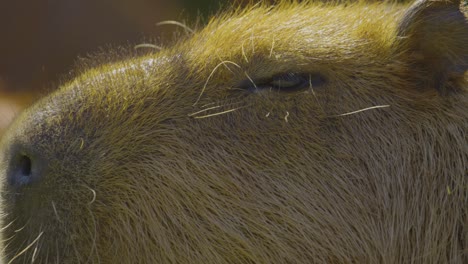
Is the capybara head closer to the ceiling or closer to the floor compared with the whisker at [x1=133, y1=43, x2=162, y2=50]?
closer to the floor

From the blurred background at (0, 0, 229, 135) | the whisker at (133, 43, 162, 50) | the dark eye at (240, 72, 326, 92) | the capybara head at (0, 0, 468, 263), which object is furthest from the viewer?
the blurred background at (0, 0, 229, 135)

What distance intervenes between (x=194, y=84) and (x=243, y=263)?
2.40 ft

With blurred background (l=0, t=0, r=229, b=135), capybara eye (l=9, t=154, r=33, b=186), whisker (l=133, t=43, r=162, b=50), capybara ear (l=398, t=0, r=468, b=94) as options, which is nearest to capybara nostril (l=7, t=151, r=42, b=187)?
capybara eye (l=9, t=154, r=33, b=186)

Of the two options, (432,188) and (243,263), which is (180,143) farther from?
(432,188)

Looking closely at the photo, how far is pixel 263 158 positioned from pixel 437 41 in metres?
0.84

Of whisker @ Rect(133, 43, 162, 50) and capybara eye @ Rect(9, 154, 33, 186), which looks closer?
capybara eye @ Rect(9, 154, 33, 186)

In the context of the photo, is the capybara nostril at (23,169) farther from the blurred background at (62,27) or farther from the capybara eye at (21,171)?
the blurred background at (62,27)

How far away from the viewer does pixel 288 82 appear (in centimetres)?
276

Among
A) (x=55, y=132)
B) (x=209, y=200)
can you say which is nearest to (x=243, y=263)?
(x=209, y=200)

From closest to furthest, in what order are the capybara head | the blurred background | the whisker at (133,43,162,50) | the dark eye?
1. the capybara head
2. the dark eye
3. the whisker at (133,43,162,50)
4. the blurred background

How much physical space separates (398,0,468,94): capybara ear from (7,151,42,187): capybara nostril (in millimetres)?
1510

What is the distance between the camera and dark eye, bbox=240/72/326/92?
2.76m

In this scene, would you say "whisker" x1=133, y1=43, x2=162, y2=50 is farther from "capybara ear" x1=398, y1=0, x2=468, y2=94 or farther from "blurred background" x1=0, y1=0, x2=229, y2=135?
"blurred background" x1=0, y1=0, x2=229, y2=135

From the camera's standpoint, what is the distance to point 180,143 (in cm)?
270
